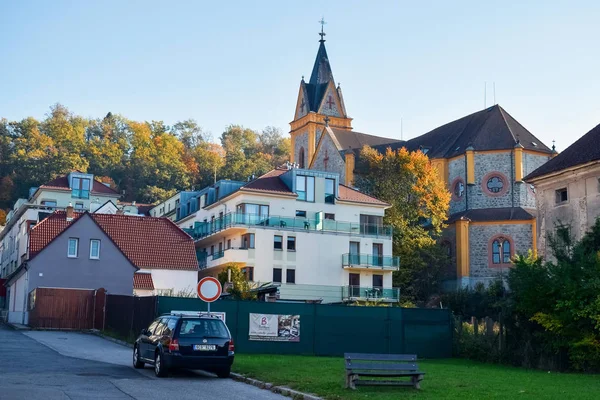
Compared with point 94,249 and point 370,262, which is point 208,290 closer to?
point 94,249

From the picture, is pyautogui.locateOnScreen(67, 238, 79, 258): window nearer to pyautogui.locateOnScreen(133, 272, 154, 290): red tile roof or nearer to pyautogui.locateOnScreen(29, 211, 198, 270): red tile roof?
pyautogui.locateOnScreen(29, 211, 198, 270): red tile roof

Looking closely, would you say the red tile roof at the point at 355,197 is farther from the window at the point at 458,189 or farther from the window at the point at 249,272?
the window at the point at 458,189

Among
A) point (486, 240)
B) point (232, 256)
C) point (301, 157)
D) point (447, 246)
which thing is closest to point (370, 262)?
point (232, 256)

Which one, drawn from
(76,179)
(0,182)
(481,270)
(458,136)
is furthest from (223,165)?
(481,270)

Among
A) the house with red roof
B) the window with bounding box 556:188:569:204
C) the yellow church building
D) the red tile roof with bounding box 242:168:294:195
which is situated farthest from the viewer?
the yellow church building

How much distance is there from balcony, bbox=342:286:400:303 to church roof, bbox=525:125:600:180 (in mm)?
16311

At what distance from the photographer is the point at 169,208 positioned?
75.2m

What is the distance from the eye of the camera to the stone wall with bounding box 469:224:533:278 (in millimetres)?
64812

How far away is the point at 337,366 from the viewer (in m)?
23.9

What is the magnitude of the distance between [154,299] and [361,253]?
103ft

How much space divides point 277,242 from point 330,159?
74.6 ft

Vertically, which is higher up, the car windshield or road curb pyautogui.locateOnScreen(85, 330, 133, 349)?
the car windshield

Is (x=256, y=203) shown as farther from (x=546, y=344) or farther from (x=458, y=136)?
(x=546, y=344)

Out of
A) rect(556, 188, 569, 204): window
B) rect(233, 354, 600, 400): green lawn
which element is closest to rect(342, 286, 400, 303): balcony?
rect(556, 188, 569, 204): window
